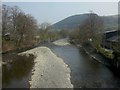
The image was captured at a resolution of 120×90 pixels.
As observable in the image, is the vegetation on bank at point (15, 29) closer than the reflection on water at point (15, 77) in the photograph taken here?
No

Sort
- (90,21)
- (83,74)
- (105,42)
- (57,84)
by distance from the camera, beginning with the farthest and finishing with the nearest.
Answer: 1. (90,21)
2. (105,42)
3. (83,74)
4. (57,84)

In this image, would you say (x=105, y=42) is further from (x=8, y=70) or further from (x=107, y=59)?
(x=8, y=70)

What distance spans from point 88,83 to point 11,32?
31.8 metres

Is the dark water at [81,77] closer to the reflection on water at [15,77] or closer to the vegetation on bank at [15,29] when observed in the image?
the reflection on water at [15,77]

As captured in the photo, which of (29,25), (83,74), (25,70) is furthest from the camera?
(29,25)

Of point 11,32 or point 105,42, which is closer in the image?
point 105,42

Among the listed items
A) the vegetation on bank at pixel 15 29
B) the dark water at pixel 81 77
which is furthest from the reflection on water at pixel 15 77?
the vegetation on bank at pixel 15 29

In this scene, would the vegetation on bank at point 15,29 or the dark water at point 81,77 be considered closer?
the dark water at point 81,77

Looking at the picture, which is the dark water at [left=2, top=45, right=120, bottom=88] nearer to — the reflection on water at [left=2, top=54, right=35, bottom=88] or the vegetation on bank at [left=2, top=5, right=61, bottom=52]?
the reflection on water at [left=2, top=54, right=35, bottom=88]

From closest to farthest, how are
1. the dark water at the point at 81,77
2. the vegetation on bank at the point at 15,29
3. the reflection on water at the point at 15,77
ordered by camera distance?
1. the dark water at the point at 81,77
2. the reflection on water at the point at 15,77
3. the vegetation on bank at the point at 15,29

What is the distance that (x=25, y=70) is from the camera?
958 inches

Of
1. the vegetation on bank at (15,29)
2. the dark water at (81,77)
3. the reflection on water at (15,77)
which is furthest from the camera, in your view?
the vegetation on bank at (15,29)

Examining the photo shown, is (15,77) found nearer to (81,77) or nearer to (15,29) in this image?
(81,77)

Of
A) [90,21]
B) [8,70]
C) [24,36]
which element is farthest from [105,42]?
[8,70]
